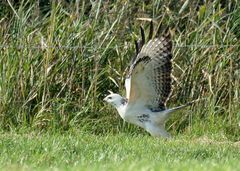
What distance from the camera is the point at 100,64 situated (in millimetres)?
11742

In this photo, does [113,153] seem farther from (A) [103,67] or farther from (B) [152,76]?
(A) [103,67]

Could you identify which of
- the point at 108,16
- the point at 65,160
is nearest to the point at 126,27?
the point at 108,16

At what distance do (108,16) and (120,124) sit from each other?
1.63 metres

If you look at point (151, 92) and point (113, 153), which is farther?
point (151, 92)

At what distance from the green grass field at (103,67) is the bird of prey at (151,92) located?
0.79ft

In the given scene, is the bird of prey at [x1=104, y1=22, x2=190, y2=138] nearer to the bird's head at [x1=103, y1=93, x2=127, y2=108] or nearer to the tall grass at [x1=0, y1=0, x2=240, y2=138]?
the bird's head at [x1=103, y1=93, x2=127, y2=108]

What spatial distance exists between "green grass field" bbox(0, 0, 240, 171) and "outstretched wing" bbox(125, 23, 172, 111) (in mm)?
477

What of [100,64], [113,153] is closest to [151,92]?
[100,64]

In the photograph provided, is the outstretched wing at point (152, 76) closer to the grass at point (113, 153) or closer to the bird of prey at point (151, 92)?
the bird of prey at point (151, 92)

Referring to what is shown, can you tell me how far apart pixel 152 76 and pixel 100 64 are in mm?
1689

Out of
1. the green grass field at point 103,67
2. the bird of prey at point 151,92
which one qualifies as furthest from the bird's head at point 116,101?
the green grass field at point 103,67

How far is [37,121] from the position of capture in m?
11.1

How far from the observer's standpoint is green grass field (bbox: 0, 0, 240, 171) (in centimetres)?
1114

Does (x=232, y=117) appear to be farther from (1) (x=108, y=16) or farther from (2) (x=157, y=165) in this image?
(2) (x=157, y=165)
